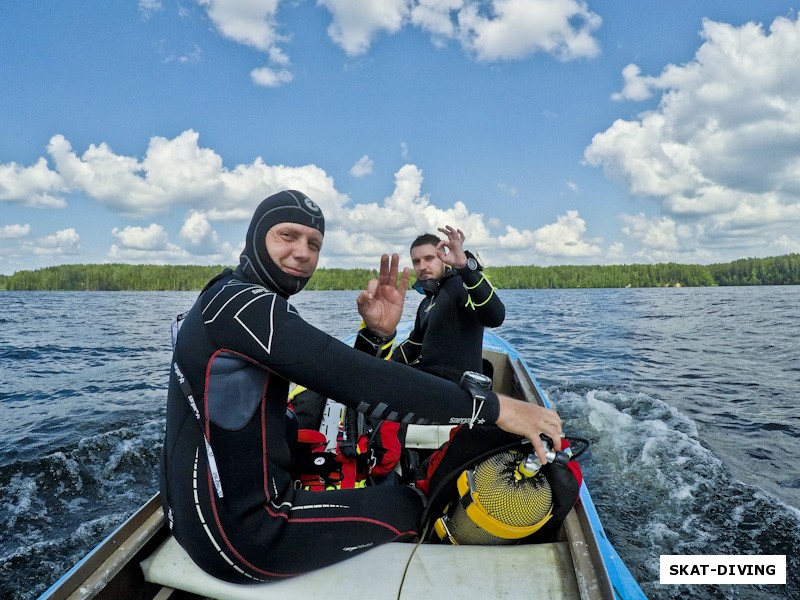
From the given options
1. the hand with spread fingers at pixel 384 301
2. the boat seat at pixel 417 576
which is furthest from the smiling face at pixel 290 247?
the boat seat at pixel 417 576

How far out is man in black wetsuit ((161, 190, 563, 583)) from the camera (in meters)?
1.83

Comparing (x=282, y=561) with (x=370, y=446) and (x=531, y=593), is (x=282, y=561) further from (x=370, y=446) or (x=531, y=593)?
(x=370, y=446)

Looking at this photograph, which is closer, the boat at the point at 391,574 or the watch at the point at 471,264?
the boat at the point at 391,574

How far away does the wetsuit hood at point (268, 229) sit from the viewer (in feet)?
7.61

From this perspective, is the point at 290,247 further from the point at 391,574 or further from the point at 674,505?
the point at 674,505

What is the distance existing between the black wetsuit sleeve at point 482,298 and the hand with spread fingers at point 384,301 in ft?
4.22

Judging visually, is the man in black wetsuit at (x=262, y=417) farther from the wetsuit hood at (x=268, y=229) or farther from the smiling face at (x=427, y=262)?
the smiling face at (x=427, y=262)

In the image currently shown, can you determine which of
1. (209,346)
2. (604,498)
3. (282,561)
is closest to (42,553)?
(282,561)

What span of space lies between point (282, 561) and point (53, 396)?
468 inches

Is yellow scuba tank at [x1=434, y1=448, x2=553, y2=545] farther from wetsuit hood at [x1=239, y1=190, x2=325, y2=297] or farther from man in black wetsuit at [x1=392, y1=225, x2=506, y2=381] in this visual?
man in black wetsuit at [x1=392, y1=225, x2=506, y2=381]

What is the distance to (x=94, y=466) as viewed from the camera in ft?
22.2

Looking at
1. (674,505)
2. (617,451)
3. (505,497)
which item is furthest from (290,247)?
(617,451)

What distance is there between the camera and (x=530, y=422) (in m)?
2.11

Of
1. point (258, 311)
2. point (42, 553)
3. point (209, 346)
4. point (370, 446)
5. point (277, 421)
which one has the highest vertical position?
point (258, 311)
